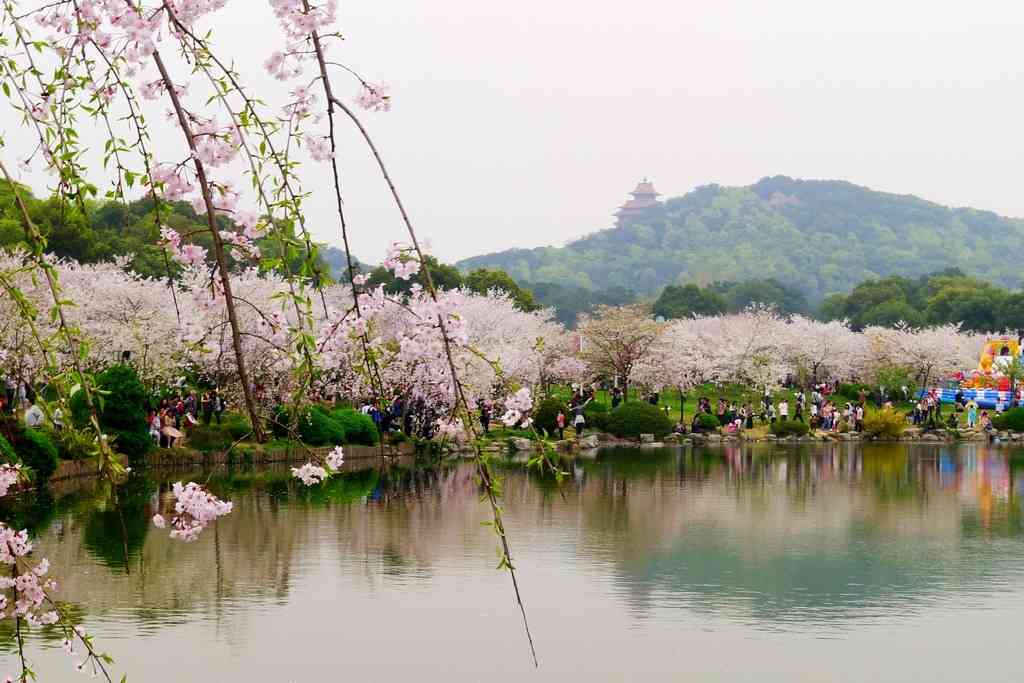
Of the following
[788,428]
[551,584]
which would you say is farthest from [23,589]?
[788,428]

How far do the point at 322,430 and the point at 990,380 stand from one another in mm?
36664

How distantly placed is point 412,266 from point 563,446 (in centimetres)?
3199

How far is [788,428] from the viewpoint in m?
42.3

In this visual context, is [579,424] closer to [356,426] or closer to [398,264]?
[356,426]

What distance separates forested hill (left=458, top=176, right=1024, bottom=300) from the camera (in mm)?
153500

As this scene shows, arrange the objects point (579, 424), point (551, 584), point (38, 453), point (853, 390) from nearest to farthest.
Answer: point (551, 584)
point (38, 453)
point (579, 424)
point (853, 390)

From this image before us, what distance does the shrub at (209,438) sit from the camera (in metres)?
24.5

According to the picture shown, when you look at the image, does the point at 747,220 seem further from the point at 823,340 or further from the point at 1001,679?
the point at 1001,679

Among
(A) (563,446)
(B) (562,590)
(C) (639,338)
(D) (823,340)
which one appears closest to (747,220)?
(D) (823,340)

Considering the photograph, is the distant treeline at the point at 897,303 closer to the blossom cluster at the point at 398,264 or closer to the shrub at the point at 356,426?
the shrub at the point at 356,426

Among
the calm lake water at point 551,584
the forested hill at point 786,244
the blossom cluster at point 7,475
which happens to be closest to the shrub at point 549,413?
the calm lake water at point 551,584

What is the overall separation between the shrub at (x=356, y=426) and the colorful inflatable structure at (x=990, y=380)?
29.7 m

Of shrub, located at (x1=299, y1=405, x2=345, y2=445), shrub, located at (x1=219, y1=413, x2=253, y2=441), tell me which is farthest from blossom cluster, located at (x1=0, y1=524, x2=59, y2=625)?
shrub, located at (x1=299, y1=405, x2=345, y2=445)

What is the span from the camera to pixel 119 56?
3430 millimetres
